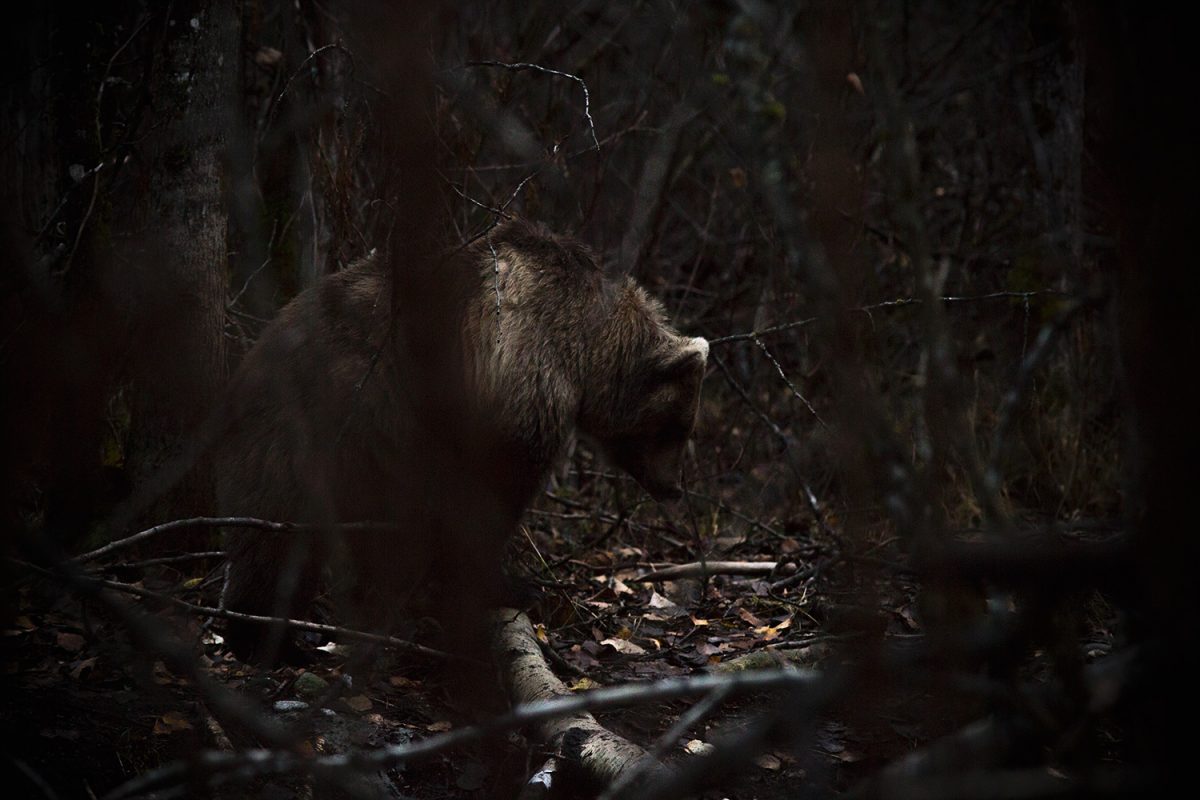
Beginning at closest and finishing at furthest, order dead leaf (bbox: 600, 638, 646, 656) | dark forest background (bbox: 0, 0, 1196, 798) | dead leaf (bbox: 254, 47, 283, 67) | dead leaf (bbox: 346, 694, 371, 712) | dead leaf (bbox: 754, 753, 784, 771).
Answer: dark forest background (bbox: 0, 0, 1196, 798) → dead leaf (bbox: 754, 753, 784, 771) → dead leaf (bbox: 346, 694, 371, 712) → dead leaf (bbox: 600, 638, 646, 656) → dead leaf (bbox: 254, 47, 283, 67)

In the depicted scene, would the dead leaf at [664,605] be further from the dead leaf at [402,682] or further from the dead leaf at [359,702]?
the dead leaf at [359,702]

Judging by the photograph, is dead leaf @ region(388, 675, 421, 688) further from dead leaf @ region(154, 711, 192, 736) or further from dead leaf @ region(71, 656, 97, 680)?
dead leaf @ region(71, 656, 97, 680)

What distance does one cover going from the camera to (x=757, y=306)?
8422 mm

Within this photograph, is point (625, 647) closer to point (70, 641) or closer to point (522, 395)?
point (522, 395)

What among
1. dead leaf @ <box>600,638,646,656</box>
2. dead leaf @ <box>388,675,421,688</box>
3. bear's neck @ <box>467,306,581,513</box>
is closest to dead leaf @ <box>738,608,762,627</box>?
dead leaf @ <box>600,638,646,656</box>

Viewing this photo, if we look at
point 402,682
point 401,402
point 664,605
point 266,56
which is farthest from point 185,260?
point 664,605

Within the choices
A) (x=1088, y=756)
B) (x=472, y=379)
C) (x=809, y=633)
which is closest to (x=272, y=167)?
(x=472, y=379)

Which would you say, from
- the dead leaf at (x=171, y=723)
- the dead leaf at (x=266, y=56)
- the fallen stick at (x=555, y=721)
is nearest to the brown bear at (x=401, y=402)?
the fallen stick at (x=555, y=721)

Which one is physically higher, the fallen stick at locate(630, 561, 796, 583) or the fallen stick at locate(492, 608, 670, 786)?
the fallen stick at locate(492, 608, 670, 786)

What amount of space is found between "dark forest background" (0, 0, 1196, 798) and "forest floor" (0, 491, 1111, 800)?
0.04 metres

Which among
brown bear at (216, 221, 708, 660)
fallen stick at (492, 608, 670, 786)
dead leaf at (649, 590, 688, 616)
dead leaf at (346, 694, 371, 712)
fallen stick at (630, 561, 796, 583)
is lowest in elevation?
dead leaf at (649, 590, 688, 616)

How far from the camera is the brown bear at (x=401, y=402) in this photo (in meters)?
4.36

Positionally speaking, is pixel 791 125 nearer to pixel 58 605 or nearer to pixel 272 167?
pixel 272 167

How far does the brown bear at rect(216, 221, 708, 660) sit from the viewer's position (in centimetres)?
436
